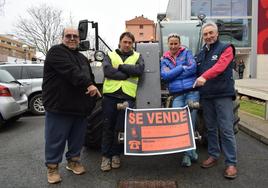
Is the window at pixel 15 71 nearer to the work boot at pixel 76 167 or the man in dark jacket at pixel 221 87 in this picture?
the work boot at pixel 76 167

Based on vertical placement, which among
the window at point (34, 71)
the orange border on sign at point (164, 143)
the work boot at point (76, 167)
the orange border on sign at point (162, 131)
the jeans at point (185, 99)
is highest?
the window at point (34, 71)

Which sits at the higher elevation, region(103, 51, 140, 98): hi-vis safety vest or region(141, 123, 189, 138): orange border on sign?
region(103, 51, 140, 98): hi-vis safety vest

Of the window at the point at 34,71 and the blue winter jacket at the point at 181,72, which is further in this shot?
the window at the point at 34,71

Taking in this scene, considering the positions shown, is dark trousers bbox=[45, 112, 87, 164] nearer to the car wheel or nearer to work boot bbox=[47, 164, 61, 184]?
work boot bbox=[47, 164, 61, 184]

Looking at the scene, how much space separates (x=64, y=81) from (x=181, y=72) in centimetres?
153

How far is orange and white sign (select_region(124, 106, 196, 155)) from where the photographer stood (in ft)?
15.1

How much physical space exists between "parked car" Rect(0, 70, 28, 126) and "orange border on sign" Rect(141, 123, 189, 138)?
182 inches

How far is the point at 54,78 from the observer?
176 inches

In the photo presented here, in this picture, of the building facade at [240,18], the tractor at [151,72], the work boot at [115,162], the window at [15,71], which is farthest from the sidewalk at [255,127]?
the building facade at [240,18]

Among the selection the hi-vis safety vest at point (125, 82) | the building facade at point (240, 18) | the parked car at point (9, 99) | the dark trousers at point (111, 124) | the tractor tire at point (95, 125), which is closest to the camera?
the hi-vis safety vest at point (125, 82)

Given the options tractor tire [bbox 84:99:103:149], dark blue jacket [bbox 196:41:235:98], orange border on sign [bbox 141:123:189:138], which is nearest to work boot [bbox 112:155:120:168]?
tractor tire [bbox 84:99:103:149]

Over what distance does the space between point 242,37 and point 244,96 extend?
23.3m

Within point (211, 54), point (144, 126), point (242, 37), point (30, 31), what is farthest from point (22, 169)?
point (30, 31)

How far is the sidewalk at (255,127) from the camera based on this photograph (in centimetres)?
714
